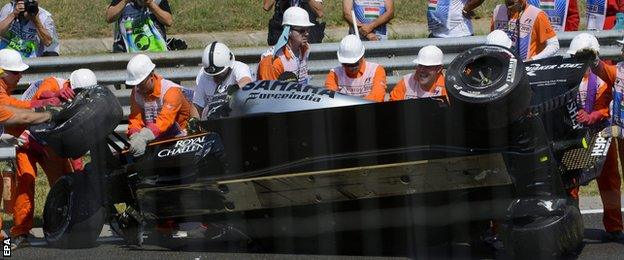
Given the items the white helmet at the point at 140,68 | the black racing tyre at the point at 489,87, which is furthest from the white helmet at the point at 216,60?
the black racing tyre at the point at 489,87

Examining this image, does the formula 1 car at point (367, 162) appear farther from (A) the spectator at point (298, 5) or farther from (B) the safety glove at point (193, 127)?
(A) the spectator at point (298, 5)

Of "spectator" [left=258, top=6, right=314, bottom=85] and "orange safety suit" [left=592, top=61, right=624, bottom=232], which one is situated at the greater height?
"spectator" [left=258, top=6, right=314, bottom=85]

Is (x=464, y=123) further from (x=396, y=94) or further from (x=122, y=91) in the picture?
(x=122, y=91)

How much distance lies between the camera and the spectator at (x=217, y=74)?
10.8 meters

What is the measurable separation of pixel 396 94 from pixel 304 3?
94.0 inches

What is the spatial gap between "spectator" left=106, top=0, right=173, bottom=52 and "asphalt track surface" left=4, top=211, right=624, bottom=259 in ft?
11.0

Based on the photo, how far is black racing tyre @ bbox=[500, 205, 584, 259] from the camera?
28.5 ft

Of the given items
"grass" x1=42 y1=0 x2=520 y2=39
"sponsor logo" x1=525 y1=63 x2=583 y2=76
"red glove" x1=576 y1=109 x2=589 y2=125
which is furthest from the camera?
"grass" x1=42 y1=0 x2=520 y2=39

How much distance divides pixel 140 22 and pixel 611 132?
531cm

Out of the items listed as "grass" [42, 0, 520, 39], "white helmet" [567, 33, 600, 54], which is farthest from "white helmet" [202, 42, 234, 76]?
"grass" [42, 0, 520, 39]

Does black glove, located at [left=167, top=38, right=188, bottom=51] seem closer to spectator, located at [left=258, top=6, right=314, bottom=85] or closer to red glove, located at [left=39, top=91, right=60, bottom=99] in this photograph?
spectator, located at [left=258, top=6, right=314, bottom=85]

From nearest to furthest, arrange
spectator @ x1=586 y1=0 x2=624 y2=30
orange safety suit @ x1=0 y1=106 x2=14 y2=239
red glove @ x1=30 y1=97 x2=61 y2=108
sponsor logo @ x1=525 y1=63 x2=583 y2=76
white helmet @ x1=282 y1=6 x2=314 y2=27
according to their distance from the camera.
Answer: sponsor logo @ x1=525 y1=63 x2=583 y2=76 < orange safety suit @ x1=0 y1=106 x2=14 y2=239 < red glove @ x1=30 y1=97 x2=61 y2=108 < white helmet @ x1=282 y1=6 x2=314 y2=27 < spectator @ x1=586 y1=0 x2=624 y2=30

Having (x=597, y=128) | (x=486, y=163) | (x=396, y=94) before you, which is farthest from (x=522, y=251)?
(x=396, y=94)

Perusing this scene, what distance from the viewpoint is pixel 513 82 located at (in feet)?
27.5
